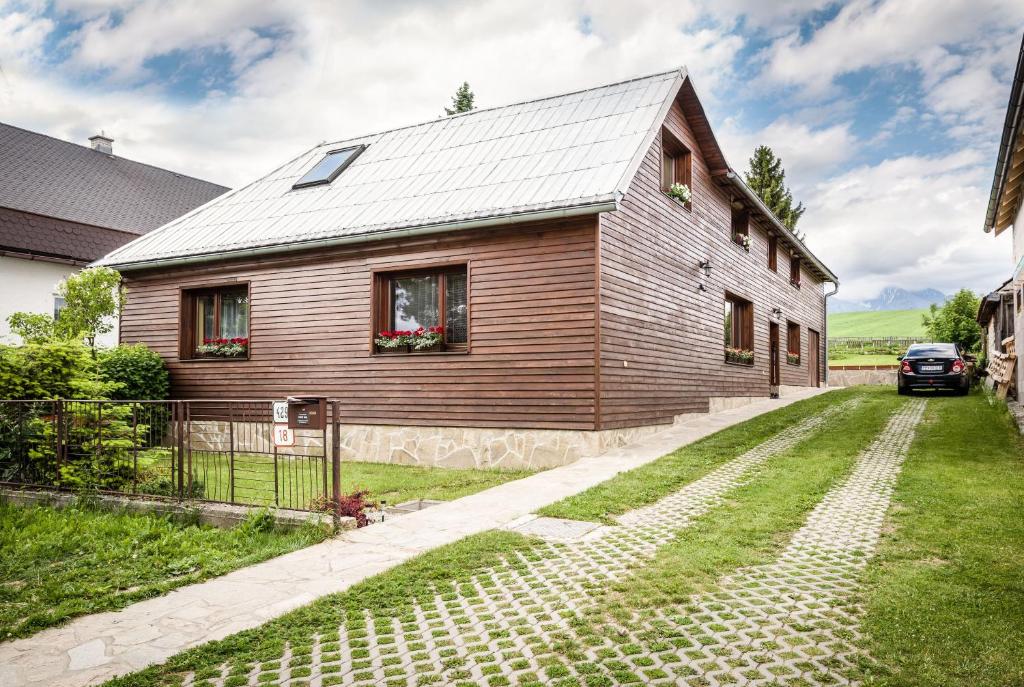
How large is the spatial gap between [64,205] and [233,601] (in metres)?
21.6

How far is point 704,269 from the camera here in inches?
621

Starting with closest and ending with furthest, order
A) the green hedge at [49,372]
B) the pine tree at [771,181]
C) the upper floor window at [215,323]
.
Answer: the green hedge at [49,372], the upper floor window at [215,323], the pine tree at [771,181]

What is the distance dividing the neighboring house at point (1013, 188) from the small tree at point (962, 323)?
41.9 feet

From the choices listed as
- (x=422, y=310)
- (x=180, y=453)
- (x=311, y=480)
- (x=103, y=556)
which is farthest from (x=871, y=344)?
(x=103, y=556)

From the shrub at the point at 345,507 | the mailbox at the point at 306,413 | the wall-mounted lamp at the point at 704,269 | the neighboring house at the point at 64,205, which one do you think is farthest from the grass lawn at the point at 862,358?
the mailbox at the point at 306,413

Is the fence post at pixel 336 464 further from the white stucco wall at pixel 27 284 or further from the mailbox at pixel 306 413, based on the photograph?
the white stucco wall at pixel 27 284

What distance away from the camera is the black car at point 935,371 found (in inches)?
757

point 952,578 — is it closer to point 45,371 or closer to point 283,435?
point 283,435

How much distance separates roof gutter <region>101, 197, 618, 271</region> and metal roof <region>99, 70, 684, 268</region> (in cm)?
3

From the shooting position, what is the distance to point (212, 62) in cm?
1644

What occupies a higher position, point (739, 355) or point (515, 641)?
point (739, 355)

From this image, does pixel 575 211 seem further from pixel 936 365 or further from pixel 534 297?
pixel 936 365

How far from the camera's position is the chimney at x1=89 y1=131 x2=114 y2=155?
1036 inches

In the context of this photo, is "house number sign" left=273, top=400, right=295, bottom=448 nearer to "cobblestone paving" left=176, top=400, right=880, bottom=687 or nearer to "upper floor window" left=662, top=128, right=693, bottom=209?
"cobblestone paving" left=176, top=400, right=880, bottom=687
